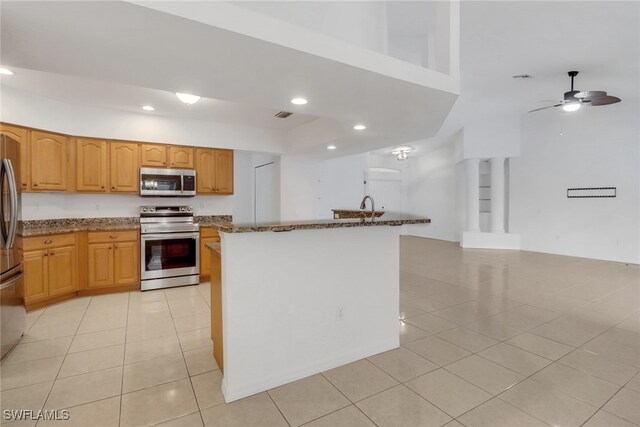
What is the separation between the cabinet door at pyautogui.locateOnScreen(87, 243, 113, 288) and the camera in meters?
4.23

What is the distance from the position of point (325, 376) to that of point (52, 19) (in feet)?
8.84

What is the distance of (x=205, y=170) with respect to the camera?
500 cm

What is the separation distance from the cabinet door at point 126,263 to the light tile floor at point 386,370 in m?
0.42

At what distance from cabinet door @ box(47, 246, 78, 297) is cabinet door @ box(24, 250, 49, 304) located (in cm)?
7

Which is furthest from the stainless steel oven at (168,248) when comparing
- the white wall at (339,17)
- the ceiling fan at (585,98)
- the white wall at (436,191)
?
the white wall at (436,191)

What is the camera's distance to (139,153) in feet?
15.0

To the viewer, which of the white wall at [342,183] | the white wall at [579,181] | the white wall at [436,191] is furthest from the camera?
the white wall at [436,191]

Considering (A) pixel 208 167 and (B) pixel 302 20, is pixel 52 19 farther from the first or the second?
(A) pixel 208 167

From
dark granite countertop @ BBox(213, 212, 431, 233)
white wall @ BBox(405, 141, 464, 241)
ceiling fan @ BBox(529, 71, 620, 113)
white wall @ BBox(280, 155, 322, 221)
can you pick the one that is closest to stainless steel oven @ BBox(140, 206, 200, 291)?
white wall @ BBox(280, 155, 322, 221)

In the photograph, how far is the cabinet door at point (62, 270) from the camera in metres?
3.83

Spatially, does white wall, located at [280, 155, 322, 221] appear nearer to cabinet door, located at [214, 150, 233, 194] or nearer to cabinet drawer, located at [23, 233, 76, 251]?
cabinet door, located at [214, 150, 233, 194]

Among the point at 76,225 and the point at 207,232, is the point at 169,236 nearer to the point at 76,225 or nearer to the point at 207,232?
the point at 207,232

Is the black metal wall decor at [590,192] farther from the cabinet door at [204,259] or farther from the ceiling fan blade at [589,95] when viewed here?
the cabinet door at [204,259]

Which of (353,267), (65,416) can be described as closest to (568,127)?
(353,267)
